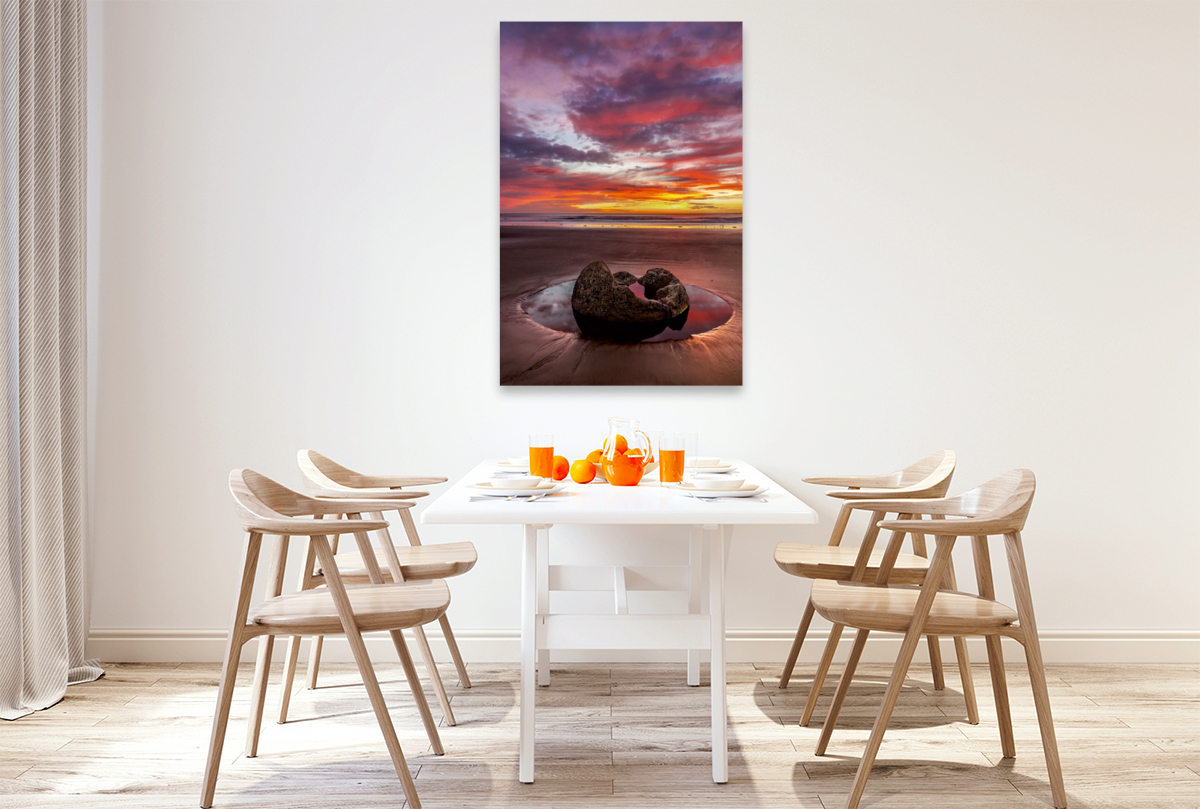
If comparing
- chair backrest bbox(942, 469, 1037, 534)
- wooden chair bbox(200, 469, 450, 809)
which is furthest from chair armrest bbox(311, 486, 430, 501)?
chair backrest bbox(942, 469, 1037, 534)

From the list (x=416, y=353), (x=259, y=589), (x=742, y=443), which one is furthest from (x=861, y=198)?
(x=259, y=589)

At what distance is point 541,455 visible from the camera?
8.01 ft

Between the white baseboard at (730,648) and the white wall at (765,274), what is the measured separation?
12mm

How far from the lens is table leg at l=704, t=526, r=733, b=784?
2100 mm

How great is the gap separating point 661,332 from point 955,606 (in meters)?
1.48

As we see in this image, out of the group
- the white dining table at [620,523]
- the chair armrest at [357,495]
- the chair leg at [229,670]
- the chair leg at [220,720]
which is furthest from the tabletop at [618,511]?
the chair leg at [220,720]

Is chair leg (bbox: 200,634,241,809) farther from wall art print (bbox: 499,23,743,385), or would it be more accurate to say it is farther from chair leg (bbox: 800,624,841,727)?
chair leg (bbox: 800,624,841,727)

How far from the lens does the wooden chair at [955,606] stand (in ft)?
6.40

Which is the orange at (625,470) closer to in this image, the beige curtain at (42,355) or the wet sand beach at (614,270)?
the wet sand beach at (614,270)

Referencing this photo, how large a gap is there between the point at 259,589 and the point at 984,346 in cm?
292

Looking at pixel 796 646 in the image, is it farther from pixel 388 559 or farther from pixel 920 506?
pixel 388 559

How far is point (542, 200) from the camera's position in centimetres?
317

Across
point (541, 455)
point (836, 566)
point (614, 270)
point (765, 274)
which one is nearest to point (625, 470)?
point (541, 455)

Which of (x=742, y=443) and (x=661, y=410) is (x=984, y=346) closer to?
(x=742, y=443)
